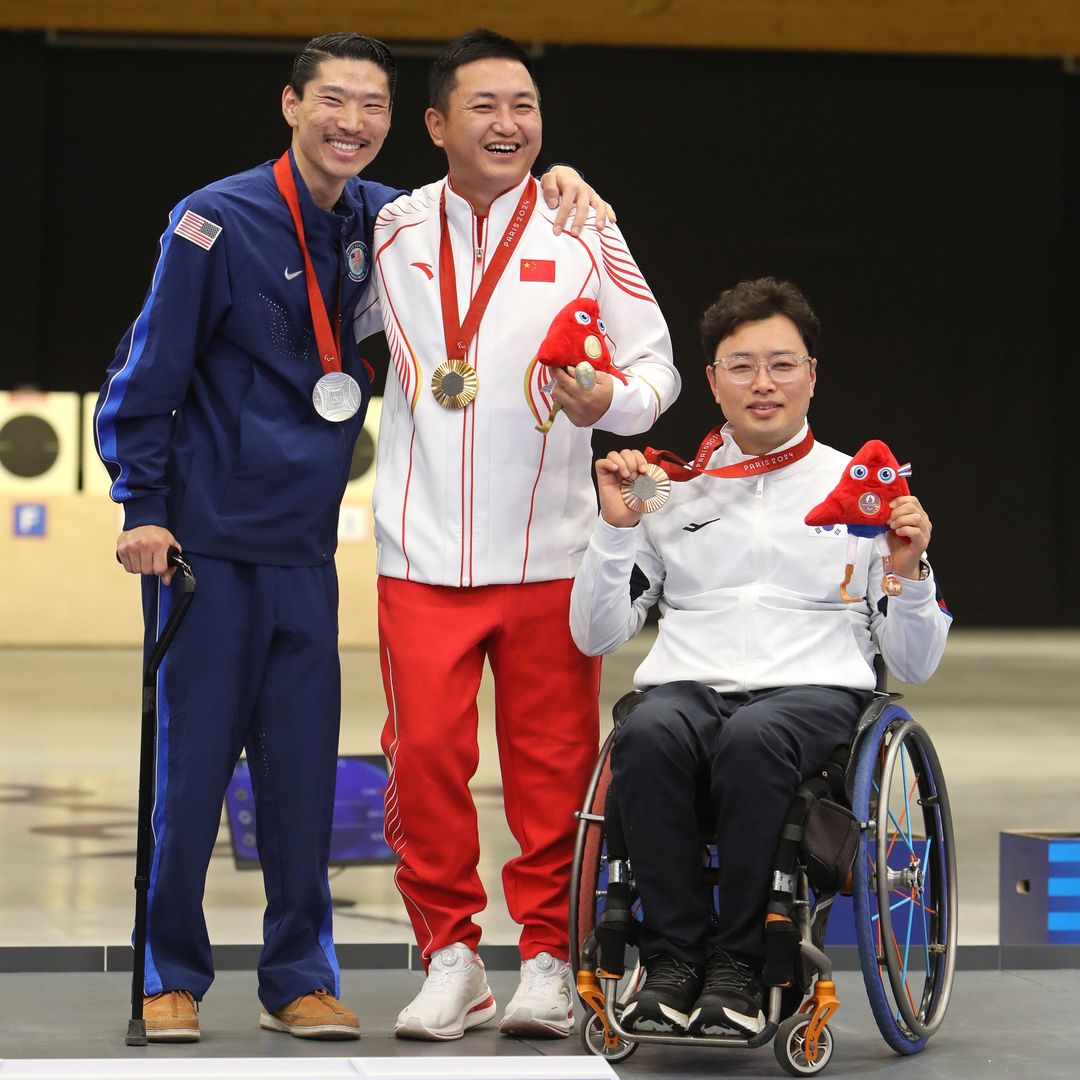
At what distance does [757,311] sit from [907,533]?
1.40 feet

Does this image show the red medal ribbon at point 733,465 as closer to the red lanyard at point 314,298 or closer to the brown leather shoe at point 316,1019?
the red lanyard at point 314,298

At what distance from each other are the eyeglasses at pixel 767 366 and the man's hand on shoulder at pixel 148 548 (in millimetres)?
865

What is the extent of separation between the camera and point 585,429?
9.51ft

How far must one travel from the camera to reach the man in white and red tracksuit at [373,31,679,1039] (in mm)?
2820

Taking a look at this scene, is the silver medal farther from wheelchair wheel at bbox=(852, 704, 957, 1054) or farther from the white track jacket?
wheelchair wheel at bbox=(852, 704, 957, 1054)

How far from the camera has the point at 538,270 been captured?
9.43 ft

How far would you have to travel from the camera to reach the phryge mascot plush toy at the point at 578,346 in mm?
2703

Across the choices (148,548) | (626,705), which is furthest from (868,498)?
(148,548)

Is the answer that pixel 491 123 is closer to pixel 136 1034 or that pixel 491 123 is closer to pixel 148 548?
pixel 148 548

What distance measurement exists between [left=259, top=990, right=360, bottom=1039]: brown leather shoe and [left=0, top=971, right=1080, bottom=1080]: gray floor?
0.02 metres

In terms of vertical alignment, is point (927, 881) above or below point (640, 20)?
below

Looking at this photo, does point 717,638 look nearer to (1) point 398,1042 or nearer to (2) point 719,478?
(2) point 719,478

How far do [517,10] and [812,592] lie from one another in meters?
9.46

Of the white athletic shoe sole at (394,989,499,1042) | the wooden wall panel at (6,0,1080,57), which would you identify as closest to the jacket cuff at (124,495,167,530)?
the white athletic shoe sole at (394,989,499,1042)
